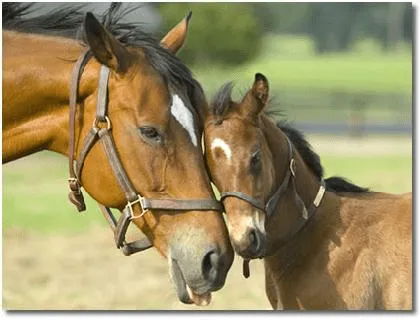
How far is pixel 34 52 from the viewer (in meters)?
3.17

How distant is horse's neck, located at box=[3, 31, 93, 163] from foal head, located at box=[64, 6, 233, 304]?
0.32ft

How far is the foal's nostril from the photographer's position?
9.48ft

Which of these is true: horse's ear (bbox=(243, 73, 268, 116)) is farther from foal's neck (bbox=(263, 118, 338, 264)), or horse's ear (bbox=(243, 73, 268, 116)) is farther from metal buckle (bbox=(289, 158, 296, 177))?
metal buckle (bbox=(289, 158, 296, 177))

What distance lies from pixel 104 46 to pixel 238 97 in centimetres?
123

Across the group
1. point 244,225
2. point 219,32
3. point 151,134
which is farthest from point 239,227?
point 219,32

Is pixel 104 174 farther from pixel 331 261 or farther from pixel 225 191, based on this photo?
pixel 331 261

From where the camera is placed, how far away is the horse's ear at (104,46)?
2.89 meters

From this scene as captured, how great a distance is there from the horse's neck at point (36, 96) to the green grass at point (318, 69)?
20.2ft

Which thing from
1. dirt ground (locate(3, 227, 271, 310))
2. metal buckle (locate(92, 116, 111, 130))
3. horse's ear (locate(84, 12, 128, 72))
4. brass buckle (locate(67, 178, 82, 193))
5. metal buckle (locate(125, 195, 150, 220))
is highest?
horse's ear (locate(84, 12, 128, 72))

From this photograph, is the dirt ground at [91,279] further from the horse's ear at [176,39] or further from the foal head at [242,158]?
the horse's ear at [176,39]

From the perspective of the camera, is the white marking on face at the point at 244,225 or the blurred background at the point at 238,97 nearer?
the white marking on face at the point at 244,225

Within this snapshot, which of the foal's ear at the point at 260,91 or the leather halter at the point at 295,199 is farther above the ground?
the foal's ear at the point at 260,91

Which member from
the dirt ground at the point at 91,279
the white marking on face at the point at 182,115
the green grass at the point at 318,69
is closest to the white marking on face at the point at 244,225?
the white marking on face at the point at 182,115

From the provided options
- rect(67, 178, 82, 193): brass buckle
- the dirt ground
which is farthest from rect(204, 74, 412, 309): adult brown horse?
the dirt ground
